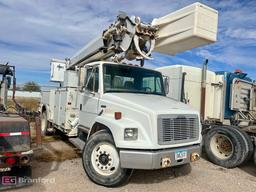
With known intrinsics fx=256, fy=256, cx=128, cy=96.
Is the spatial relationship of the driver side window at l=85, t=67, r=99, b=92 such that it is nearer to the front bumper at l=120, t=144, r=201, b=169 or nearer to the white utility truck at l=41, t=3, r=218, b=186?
the white utility truck at l=41, t=3, r=218, b=186

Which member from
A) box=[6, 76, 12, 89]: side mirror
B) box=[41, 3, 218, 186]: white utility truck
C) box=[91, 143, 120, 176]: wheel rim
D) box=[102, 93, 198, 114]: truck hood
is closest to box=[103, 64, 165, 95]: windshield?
box=[41, 3, 218, 186]: white utility truck

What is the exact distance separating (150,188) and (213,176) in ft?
6.22

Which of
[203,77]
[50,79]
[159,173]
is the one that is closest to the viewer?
[159,173]

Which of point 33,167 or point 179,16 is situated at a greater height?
point 179,16

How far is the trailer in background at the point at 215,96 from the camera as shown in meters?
7.84

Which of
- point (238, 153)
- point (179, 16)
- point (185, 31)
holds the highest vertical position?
point (179, 16)

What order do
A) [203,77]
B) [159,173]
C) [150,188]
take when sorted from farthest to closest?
[203,77], [159,173], [150,188]

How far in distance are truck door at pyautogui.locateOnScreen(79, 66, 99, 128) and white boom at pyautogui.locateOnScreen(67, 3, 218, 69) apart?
0.75 metres

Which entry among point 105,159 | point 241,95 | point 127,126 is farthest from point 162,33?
point 241,95

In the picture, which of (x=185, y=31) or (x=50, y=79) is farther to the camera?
(x=50, y=79)

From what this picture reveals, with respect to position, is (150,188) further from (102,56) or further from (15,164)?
(102,56)

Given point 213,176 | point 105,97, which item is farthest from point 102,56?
point 213,176

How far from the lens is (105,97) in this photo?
5.65 meters

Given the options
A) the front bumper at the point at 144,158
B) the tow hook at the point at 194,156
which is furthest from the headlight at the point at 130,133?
the tow hook at the point at 194,156
